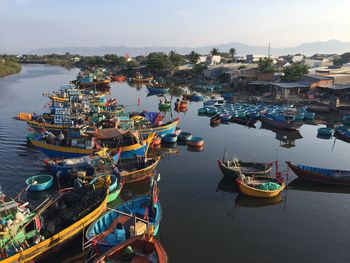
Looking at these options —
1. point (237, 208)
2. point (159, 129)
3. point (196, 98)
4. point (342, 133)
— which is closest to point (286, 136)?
point (342, 133)

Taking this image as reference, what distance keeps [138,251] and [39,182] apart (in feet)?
43.5

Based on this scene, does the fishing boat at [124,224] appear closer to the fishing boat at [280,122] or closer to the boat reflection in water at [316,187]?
the boat reflection in water at [316,187]

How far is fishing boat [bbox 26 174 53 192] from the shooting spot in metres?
25.0

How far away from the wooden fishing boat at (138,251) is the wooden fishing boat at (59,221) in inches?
147

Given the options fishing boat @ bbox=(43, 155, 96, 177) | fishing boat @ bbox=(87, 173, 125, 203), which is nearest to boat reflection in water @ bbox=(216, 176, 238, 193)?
fishing boat @ bbox=(87, 173, 125, 203)

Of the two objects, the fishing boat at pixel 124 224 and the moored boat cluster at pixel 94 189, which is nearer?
the moored boat cluster at pixel 94 189

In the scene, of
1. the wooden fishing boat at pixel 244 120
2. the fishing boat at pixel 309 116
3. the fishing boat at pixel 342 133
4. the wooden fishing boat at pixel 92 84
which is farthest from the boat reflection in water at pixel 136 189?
the wooden fishing boat at pixel 92 84

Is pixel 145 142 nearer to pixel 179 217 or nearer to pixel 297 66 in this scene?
pixel 179 217

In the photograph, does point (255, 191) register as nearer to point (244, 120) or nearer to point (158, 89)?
point (244, 120)

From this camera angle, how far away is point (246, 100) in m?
65.6

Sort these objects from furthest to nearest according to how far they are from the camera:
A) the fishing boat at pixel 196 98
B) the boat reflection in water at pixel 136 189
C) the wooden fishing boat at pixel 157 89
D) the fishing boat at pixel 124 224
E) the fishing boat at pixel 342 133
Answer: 1. the wooden fishing boat at pixel 157 89
2. the fishing boat at pixel 196 98
3. the fishing boat at pixel 342 133
4. the boat reflection in water at pixel 136 189
5. the fishing boat at pixel 124 224

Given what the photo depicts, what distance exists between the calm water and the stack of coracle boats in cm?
158

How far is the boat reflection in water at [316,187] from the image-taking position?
87.0 ft

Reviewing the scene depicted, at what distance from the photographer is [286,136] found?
4262 cm
